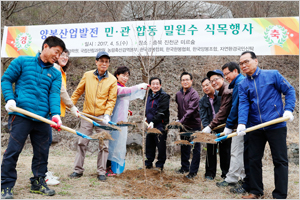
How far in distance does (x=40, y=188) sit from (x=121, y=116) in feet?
5.33

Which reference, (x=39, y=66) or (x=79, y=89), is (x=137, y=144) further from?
(x=39, y=66)

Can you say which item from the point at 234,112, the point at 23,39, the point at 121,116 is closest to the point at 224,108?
the point at 234,112

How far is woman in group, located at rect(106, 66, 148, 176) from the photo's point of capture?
3920 mm

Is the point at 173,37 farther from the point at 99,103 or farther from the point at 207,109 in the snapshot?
the point at 99,103

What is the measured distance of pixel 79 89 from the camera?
12.9ft

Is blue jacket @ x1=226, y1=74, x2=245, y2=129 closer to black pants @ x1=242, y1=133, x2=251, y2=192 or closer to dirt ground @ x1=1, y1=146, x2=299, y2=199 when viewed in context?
black pants @ x1=242, y1=133, x2=251, y2=192

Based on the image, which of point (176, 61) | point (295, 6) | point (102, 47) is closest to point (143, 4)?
point (102, 47)

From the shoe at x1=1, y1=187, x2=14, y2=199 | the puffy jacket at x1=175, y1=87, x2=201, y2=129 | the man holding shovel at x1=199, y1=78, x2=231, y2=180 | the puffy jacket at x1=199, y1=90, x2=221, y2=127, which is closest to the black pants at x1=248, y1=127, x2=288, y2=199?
the man holding shovel at x1=199, y1=78, x2=231, y2=180

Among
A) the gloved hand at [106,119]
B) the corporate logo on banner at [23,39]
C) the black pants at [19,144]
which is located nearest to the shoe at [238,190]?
the gloved hand at [106,119]

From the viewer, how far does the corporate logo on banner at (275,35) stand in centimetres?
487

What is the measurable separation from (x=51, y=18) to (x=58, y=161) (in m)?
5.93

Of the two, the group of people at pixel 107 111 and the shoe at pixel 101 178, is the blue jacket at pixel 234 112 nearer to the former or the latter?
the group of people at pixel 107 111

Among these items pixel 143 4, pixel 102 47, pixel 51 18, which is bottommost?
pixel 102 47

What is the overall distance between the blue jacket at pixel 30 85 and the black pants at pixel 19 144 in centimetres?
11
